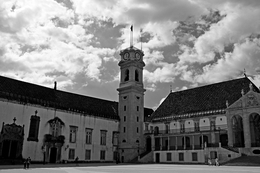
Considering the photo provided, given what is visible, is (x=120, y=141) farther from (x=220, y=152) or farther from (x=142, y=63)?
(x=220, y=152)

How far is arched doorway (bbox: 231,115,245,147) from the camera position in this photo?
39562mm

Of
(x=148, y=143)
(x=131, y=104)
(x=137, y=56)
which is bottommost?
(x=148, y=143)

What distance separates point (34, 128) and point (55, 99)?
6124 millimetres

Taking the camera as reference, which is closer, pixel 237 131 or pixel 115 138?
pixel 237 131

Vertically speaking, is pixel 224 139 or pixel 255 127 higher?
pixel 255 127

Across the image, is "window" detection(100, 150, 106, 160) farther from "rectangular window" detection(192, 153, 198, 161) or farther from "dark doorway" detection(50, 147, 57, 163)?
"rectangular window" detection(192, 153, 198, 161)

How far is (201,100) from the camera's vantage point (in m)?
49.2

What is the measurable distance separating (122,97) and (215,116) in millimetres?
17158

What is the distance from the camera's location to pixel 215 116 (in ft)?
145

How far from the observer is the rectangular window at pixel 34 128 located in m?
38.0

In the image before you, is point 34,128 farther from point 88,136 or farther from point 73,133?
point 88,136

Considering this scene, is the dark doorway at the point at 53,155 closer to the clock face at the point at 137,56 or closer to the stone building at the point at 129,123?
the stone building at the point at 129,123

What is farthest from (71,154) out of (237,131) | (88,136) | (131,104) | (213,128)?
(237,131)

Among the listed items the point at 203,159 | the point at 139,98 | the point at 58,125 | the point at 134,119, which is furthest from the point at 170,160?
the point at 58,125
